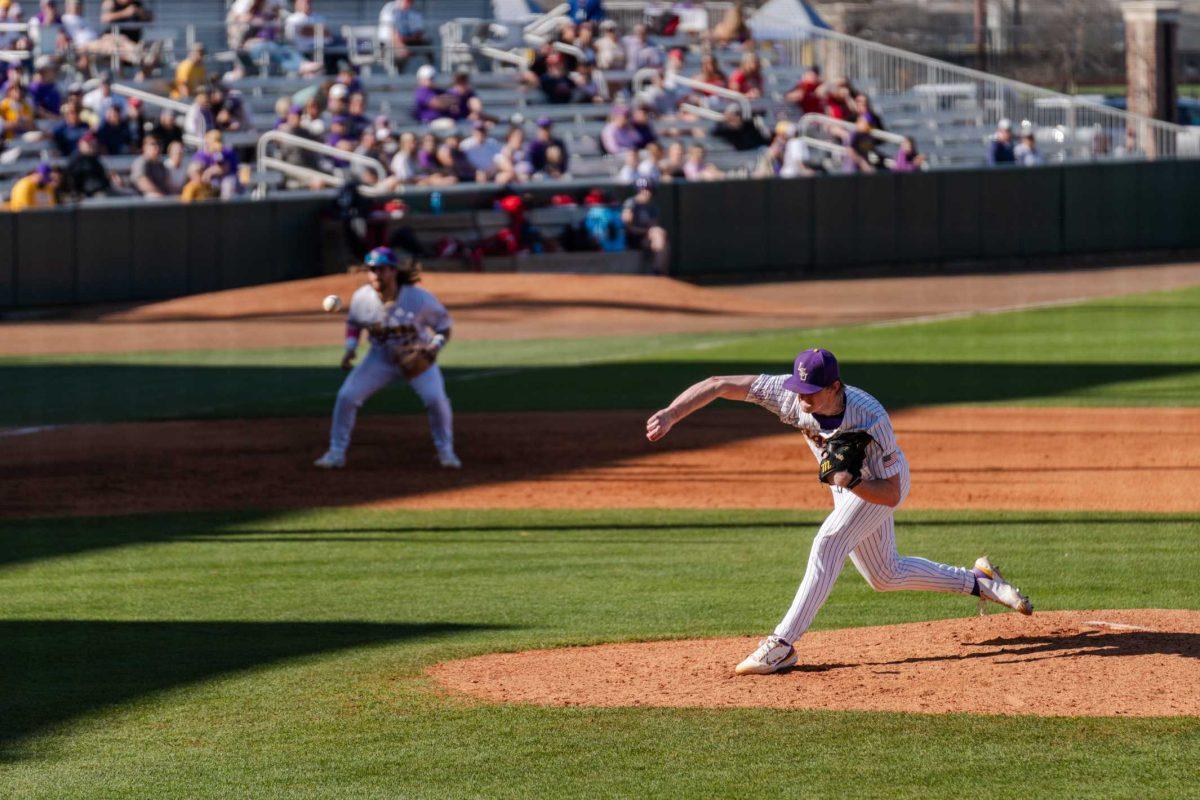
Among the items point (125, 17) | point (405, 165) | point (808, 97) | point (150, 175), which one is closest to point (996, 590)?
point (150, 175)

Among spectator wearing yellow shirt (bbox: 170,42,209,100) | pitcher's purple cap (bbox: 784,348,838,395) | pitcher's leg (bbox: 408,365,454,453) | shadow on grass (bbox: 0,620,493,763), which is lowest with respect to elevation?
shadow on grass (bbox: 0,620,493,763)

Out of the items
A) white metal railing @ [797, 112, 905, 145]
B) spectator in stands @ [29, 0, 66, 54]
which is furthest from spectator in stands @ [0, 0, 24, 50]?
white metal railing @ [797, 112, 905, 145]

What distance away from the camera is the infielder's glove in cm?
677

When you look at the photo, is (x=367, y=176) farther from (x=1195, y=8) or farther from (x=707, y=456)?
(x=1195, y=8)

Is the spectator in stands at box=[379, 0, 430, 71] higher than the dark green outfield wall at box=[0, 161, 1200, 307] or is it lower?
higher

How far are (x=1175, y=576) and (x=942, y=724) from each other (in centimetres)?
357

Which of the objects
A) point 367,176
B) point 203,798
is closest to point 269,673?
point 203,798

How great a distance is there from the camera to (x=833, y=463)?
6.77 metres

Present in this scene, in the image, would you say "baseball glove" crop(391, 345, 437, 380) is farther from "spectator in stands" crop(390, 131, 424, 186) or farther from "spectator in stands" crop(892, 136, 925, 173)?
"spectator in stands" crop(892, 136, 925, 173)

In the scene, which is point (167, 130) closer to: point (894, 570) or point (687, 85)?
point (687, 85)

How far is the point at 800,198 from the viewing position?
29.3 meters

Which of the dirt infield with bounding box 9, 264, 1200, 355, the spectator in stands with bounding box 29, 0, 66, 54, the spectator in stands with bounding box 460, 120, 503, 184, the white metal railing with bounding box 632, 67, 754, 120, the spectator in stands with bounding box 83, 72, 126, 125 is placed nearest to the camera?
the dirt infield with bounding box 9, 264, 1200, 355

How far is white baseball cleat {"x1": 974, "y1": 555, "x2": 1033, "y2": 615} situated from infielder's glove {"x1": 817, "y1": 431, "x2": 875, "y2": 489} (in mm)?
1329

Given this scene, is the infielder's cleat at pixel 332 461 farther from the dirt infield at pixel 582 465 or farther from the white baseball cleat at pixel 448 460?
the white baseball cleat at pixel 448 460
